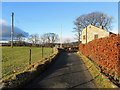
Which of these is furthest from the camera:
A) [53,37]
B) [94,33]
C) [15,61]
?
[53,37]

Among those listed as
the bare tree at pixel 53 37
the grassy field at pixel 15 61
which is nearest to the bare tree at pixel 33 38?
the bare tree at pixel 53 37

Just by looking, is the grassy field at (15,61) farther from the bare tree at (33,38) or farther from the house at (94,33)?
the bare tree at (33,38)

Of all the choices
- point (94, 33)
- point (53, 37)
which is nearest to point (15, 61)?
point (94, 33)

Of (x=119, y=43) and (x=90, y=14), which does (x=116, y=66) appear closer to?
(x=119, y=43)

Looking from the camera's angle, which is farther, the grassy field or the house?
the house

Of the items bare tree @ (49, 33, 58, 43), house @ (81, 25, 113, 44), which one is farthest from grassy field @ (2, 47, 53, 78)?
bare tree @ (49, 33, 58, 43)

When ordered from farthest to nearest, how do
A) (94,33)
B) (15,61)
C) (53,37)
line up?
1. (53,37)
2. (94,33)
3. (15,61)

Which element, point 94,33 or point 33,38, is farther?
point 33,38

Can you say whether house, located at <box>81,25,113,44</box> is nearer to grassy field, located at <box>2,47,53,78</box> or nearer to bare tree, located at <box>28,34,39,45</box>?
grassy field, located at <box>2,47,53,78</box>

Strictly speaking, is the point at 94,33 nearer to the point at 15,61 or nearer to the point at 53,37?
the point at 15,61

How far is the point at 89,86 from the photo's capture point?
4.16 m

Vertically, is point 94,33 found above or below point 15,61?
above

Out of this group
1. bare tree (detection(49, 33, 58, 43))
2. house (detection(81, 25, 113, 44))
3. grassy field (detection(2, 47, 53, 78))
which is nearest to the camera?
grassy field (detection(2, 47, 53, 78))

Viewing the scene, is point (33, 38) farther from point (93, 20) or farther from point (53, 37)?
point (93, 20)
